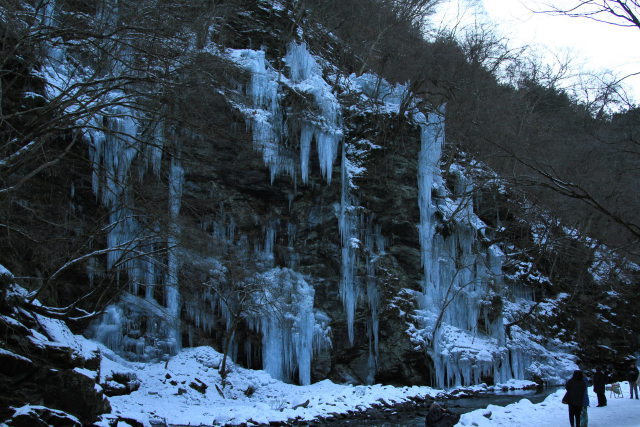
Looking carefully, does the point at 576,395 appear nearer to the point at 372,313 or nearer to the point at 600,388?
the point at 600,388

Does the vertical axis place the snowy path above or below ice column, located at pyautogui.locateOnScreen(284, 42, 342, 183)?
below

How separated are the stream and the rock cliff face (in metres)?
1.79

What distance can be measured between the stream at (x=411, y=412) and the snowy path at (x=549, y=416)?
2.99 feet

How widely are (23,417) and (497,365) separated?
15506 mm

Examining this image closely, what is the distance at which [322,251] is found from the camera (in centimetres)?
1617

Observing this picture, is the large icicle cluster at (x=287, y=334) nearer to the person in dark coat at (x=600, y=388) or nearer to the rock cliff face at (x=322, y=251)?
the rock cliff face at (x=322, y=251)

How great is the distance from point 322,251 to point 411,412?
5995 mm

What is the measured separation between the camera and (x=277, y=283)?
49.6 feet

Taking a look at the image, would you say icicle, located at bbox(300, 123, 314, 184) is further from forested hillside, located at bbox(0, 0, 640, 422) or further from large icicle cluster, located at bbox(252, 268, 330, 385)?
large icicle cluster, located at bbox(252, 268, 330, 385)

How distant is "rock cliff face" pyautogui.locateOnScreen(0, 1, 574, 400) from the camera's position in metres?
13.8

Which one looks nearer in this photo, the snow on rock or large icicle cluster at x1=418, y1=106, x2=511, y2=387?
the snow on rock

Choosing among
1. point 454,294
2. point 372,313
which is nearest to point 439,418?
point 372,313

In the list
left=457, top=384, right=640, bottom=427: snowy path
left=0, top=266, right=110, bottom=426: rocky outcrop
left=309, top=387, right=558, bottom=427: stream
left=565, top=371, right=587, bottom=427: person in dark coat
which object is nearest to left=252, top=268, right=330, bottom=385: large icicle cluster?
left=309, top=387, right=558, bottom=427: stream

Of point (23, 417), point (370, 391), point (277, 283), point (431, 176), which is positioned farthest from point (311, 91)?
point (23, 417)
